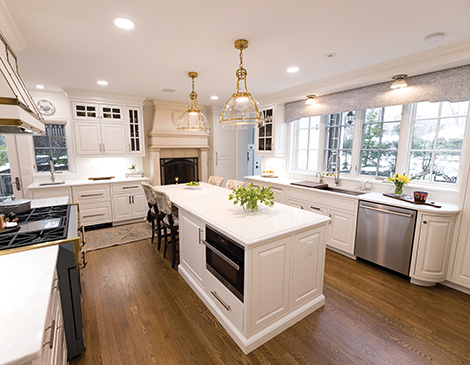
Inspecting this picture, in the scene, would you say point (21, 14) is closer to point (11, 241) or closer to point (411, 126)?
point (11, 241)

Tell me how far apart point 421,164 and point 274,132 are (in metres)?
2.40

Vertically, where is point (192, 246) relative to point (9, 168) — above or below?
below

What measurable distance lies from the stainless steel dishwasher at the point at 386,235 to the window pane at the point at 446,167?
79 centimetres

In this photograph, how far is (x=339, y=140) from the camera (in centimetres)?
395

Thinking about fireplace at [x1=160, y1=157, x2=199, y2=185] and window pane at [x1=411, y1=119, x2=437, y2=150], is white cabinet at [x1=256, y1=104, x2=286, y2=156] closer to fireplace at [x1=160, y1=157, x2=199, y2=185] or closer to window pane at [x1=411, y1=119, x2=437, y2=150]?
fireplace at [x1=160, y1=157, x2=199, y2=185]

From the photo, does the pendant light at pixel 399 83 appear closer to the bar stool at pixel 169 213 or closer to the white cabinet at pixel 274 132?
the white cabinet at pixel 274 132

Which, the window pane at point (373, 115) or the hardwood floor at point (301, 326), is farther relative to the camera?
the window pane at point (373, 115)

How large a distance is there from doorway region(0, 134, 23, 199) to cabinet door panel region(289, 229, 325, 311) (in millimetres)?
4719

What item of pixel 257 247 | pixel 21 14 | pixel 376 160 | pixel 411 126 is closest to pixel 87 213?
pixel 21 14

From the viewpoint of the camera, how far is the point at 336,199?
10.6 feet

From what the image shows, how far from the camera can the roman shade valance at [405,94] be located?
98.3 inches

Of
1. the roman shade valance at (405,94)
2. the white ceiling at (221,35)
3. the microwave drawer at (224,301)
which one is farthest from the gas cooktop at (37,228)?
the roman shade valance at (405,94)

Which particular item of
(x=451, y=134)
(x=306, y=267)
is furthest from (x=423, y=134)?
(x=306, y=267)

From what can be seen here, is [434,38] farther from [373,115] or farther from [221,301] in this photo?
[221,301]
